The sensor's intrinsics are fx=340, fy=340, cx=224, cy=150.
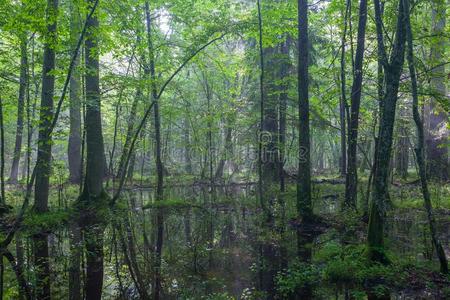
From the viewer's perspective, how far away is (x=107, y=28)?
33.9 ft

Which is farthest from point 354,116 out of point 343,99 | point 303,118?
point 303,118

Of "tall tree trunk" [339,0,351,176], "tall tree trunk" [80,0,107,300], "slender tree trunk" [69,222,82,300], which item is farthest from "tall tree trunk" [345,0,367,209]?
"slender tree trunk" [69,222,82,300]

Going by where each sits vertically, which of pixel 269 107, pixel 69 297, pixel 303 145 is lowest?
pixel 69 297

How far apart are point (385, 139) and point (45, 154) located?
29.6ft

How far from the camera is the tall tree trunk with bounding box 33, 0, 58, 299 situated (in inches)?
259

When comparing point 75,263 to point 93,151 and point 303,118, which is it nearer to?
point 93,151

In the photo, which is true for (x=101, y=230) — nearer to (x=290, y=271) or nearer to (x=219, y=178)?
(x=290, y=271)

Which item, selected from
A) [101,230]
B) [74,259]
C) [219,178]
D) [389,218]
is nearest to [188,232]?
[101,230]

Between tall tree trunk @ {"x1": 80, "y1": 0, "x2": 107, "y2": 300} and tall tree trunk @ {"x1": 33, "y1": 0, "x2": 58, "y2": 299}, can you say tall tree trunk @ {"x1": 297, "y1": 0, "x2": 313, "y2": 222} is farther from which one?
tall tree trunk @ {"x1": 33, "y1": 0, "x2": 58, "y2": 299}

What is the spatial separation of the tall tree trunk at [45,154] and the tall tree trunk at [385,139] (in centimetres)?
589

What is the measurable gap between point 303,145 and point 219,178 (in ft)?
44.9

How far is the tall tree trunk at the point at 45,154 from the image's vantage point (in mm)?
6574

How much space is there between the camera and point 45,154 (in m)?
9.96

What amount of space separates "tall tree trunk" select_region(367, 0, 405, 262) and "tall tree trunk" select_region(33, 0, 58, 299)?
589cm
